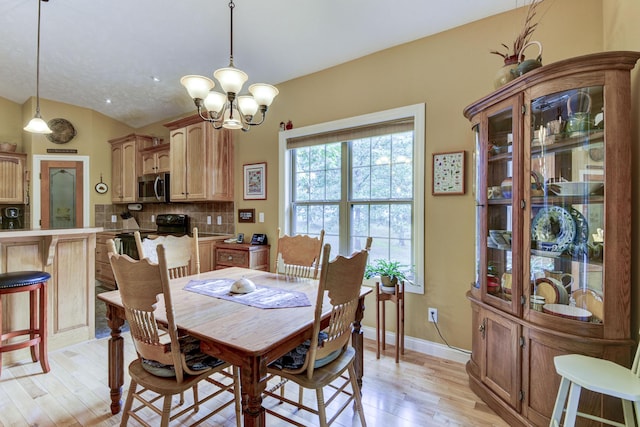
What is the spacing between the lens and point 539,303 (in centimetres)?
171

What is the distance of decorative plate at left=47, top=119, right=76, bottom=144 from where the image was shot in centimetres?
498

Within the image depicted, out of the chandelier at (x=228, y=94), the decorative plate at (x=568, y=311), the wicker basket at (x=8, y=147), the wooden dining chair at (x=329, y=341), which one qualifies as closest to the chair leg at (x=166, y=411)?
the wooden dining chair at (x=329, y=341)

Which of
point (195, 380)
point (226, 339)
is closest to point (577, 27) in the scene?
point (226, 339)

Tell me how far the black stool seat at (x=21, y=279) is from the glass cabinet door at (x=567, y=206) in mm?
Result: 3382

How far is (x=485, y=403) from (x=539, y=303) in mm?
814

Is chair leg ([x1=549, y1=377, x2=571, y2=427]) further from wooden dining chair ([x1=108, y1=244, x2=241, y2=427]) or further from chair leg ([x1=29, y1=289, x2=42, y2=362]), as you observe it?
chair leg ([x1=29, y1=289, x2=42, y2=362])

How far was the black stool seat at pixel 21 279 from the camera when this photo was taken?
2164 mm

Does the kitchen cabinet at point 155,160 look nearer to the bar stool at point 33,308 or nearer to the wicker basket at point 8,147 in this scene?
the wicker basket at point 8,147

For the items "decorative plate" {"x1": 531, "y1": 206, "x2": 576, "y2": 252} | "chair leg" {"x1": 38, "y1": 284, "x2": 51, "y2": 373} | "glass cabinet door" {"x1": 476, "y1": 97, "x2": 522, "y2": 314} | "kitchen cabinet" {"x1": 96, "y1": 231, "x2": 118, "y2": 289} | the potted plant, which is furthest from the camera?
"kitchen cabinet" {"x1": 96, "y1": 231, "x2": 118, "y2": 289}

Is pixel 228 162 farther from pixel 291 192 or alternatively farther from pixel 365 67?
pixel 365 67

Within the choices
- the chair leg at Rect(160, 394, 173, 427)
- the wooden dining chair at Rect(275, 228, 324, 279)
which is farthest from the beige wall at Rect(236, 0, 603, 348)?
the chair leg at Rect(160, 394, 173, 427)

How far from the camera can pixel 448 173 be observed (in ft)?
8.37

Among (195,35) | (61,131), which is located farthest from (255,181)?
(61,131)

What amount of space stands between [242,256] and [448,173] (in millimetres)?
2358
